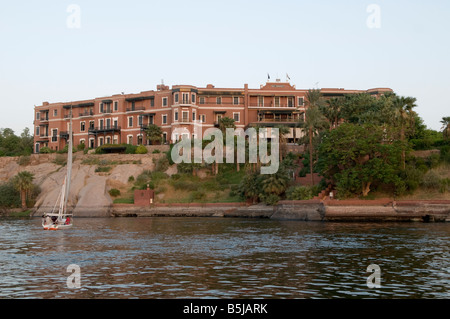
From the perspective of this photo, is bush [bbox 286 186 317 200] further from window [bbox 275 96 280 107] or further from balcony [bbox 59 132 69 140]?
balcony [bbox 59 132 69 140]

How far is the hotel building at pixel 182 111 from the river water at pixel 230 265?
196ft

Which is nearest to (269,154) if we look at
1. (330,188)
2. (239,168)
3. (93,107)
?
(239,168)

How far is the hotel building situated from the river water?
59690 millimetres

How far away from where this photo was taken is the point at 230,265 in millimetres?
26125

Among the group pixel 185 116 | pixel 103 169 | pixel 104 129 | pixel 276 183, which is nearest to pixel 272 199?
pixel 276 183

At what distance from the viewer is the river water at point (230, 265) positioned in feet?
64.2

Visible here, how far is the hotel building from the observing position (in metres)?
100

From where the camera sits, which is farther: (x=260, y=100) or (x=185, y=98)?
(x=260, y=100)

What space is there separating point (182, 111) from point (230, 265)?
75572 millimetres

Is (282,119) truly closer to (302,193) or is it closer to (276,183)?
(276,183)

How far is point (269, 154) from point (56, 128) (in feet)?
189

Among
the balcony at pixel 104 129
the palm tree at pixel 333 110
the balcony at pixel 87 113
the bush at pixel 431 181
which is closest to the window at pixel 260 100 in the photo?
the palm tree at pixel 333 110

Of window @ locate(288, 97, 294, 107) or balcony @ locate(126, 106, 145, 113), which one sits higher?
window @ locate(288, 97, 294, 107)

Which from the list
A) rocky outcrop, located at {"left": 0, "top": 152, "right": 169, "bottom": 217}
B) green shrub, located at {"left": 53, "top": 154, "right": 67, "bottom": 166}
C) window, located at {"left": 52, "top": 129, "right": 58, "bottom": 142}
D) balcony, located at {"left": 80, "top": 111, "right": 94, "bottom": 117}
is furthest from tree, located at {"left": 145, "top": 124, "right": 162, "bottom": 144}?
window, located at {"left": 52, "top": 129, "right": 58, "bottom": 142}
